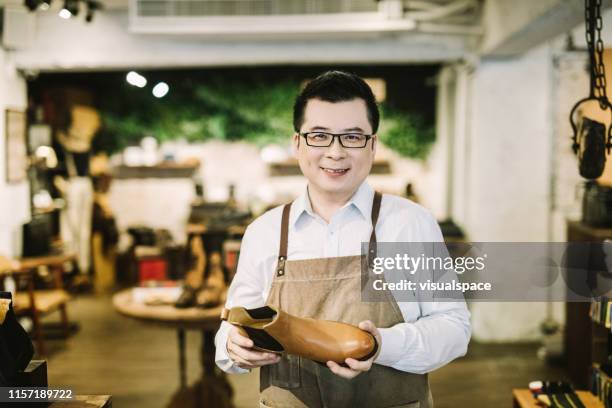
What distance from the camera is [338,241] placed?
172 cm

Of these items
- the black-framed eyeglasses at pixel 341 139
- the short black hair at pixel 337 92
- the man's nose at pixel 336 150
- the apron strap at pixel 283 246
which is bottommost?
the apron strap at pixel 283 246

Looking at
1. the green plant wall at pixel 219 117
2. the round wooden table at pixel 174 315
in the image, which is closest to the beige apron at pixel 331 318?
the round wooden table at pixel 174 315

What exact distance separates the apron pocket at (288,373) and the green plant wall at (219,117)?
5.99 m

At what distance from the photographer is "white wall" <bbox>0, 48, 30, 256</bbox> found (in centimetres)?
540

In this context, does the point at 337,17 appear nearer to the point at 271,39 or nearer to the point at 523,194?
the point at 271,39

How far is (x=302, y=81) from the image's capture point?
24.7ft

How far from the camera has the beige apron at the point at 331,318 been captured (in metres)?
1.64

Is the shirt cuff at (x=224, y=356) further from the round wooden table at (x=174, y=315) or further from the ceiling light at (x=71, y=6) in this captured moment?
the ceiling light at (x=71, y=6)

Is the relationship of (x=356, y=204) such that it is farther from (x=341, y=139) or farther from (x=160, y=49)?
(x=160, y=49)

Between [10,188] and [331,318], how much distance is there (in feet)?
15.8

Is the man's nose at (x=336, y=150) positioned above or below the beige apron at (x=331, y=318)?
above

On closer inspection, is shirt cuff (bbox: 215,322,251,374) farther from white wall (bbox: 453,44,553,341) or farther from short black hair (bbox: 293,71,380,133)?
white wall (bbox: 453,44,553,341)

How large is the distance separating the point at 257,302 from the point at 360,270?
0.32 meters

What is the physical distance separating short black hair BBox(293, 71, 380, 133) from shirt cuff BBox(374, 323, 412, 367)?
559 mm
